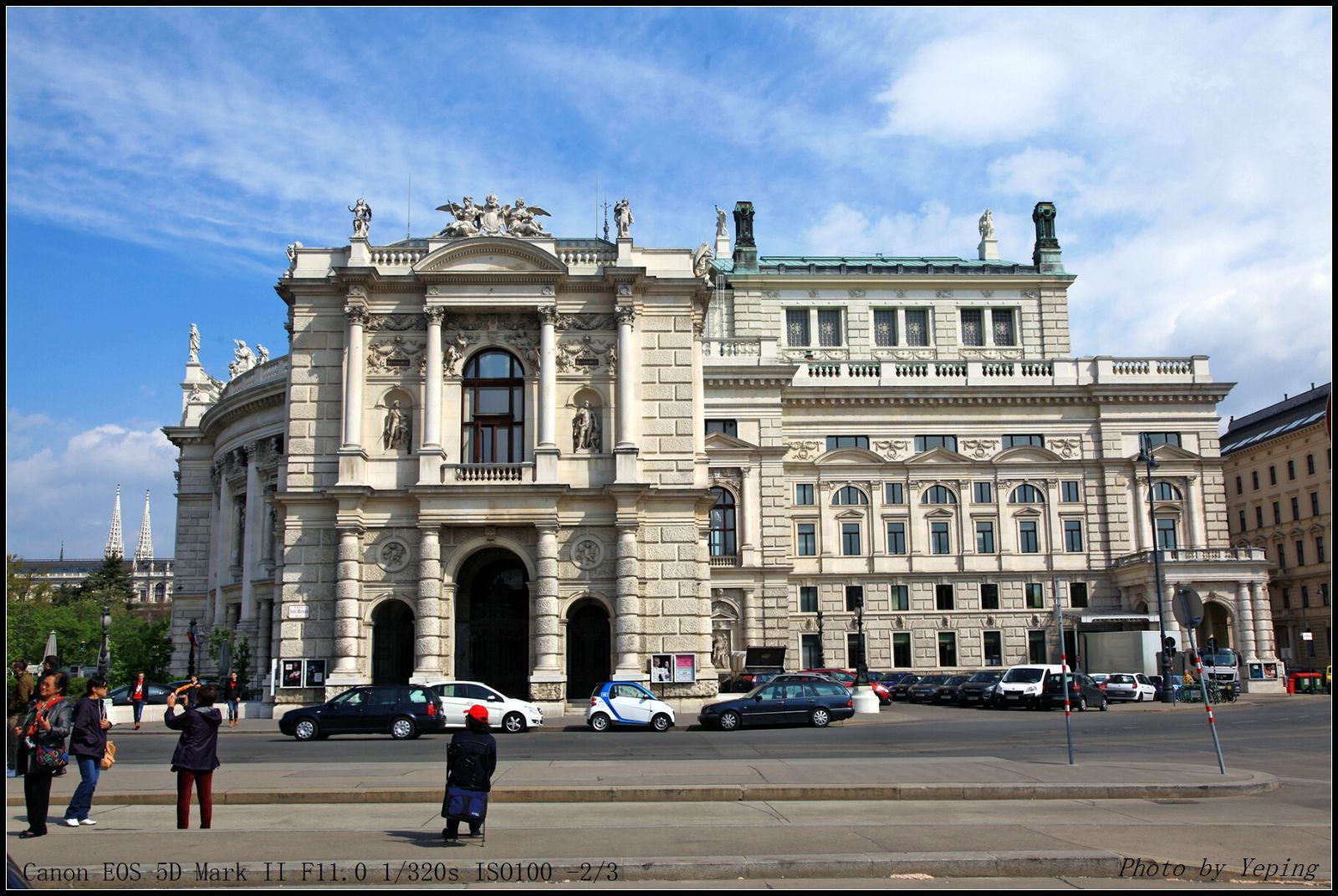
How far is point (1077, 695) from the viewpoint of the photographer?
4697cm

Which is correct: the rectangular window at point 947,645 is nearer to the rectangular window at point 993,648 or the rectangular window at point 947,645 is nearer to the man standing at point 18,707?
the rectangular window at point 993,648

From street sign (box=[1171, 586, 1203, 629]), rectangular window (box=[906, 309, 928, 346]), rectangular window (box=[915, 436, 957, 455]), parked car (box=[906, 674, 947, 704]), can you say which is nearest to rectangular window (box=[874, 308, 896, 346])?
rectangular window (box=[906, 309, 928, 346])

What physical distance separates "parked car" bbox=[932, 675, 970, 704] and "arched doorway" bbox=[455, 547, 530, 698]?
20.2 meters

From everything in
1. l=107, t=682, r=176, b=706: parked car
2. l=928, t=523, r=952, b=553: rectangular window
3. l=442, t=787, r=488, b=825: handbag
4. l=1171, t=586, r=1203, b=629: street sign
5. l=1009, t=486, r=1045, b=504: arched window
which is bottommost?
l=107, t=682, r=176, b=706: parked car

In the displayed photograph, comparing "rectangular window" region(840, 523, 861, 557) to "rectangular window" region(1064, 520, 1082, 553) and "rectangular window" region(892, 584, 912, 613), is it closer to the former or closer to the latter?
"rectangular window" region(892, 584, 912, 613)

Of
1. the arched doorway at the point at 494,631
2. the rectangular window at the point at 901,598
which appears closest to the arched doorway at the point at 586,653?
the arched doorway at the point at 494,631

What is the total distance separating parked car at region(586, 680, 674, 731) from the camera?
115 ft

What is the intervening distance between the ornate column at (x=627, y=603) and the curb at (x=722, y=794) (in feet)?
79.5

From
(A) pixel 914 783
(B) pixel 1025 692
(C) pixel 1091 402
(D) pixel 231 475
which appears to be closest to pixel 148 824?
(A) pixel 914 783

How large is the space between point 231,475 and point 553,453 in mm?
31164

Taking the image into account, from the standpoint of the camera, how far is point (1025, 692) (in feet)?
154

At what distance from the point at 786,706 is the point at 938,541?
35.1m

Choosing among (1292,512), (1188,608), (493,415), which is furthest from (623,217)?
(1292,512)

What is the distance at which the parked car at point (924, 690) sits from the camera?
184 feet
